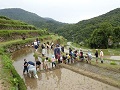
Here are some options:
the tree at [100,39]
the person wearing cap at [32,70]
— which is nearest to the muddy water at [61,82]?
the person wearing cap at [32,70]

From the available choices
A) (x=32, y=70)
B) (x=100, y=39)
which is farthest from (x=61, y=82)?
(x=100, y=39)

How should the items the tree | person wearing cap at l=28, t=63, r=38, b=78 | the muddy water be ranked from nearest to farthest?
the muddy water → person wearing cap at l=28, t=63, r=38, b=78 → the tree

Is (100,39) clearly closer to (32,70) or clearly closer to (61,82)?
(32,70)

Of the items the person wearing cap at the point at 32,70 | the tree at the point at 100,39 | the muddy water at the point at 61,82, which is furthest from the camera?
the tree at the point at 100,39

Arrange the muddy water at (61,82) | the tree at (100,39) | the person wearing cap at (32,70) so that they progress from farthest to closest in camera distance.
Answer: the tree at (100,39), the person wearing cap at (32,70), the muddy water at (61,82)

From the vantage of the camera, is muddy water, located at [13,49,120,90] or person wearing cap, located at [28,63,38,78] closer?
muddy water, located at [13,49,120,90]

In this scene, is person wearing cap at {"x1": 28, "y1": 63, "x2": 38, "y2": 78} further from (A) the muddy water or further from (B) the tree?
(B) the tree

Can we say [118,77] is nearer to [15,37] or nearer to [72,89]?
[72,89]

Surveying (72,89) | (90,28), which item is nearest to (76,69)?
(72,89)

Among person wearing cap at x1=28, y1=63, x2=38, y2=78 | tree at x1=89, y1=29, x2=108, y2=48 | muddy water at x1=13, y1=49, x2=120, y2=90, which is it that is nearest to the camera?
muddy water at x1=13, y1=49, x2=120, y2=90

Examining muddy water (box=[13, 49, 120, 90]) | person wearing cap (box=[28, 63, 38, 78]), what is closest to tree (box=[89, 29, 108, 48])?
muddy water (box=[13, 49, 120, 90])

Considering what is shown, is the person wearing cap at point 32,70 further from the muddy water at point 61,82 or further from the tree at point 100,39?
the tree at point 100,39

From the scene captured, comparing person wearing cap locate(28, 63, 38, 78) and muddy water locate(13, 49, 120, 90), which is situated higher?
person wearing cap locate(28, 63, 38, 78)

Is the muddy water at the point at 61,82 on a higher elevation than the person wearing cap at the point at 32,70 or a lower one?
lower
